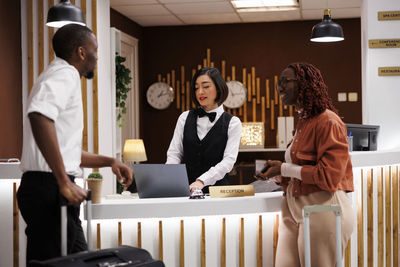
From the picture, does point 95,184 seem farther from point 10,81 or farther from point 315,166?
point 10,81

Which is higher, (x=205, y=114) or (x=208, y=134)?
(x=205, y=114)

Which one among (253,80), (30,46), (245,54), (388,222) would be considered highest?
(245,54)

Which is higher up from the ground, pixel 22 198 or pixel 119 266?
pixel 22 198

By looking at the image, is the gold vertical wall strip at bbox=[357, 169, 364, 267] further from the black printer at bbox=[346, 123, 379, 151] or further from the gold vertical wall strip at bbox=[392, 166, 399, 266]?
the black printer at bbox=[346, 123, 379, 151]

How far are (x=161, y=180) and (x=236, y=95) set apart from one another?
17.7ft

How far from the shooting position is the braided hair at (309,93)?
8.55 ft

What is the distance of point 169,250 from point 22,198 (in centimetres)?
102

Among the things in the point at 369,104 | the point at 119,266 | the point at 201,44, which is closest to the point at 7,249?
the point at 119,266

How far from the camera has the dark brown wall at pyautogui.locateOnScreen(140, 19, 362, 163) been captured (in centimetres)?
803

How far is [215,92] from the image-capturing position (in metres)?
3.45

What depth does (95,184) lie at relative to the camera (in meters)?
2.72

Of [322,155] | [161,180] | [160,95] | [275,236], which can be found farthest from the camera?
[160,95]

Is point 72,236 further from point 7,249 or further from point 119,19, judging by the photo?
point 119,19

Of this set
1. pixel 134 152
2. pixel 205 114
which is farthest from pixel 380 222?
pixel 134 152
